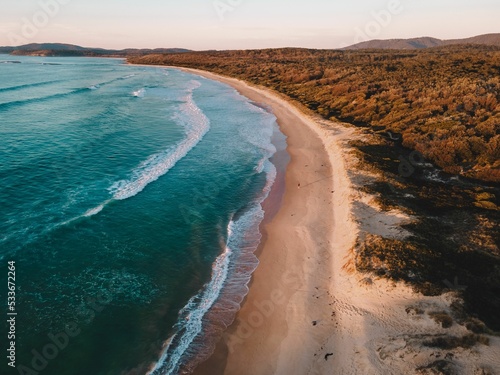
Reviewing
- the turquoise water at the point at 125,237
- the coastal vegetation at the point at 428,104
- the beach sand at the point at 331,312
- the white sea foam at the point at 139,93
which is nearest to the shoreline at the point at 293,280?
the beach sand at the point at 331,312

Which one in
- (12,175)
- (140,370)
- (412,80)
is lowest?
(140,370)

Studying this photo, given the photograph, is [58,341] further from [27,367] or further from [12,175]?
[12,175]

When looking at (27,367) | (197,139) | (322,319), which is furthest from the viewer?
(197,139)

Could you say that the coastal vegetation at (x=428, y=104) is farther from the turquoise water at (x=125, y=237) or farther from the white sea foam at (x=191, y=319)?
the white sea foam at (x=191, y=319)

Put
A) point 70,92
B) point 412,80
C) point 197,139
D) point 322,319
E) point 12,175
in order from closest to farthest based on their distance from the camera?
point 322,319
point 12,175
point 197,139
point 412,80
point 70,92

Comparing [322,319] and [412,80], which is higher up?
[412,80]

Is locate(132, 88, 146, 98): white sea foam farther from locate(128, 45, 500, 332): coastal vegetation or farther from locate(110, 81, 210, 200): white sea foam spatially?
locate(128, 45, 500, 332): coastal vegetation

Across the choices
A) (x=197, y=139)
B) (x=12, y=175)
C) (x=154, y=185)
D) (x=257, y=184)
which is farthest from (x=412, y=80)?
(x=12, y=175)
